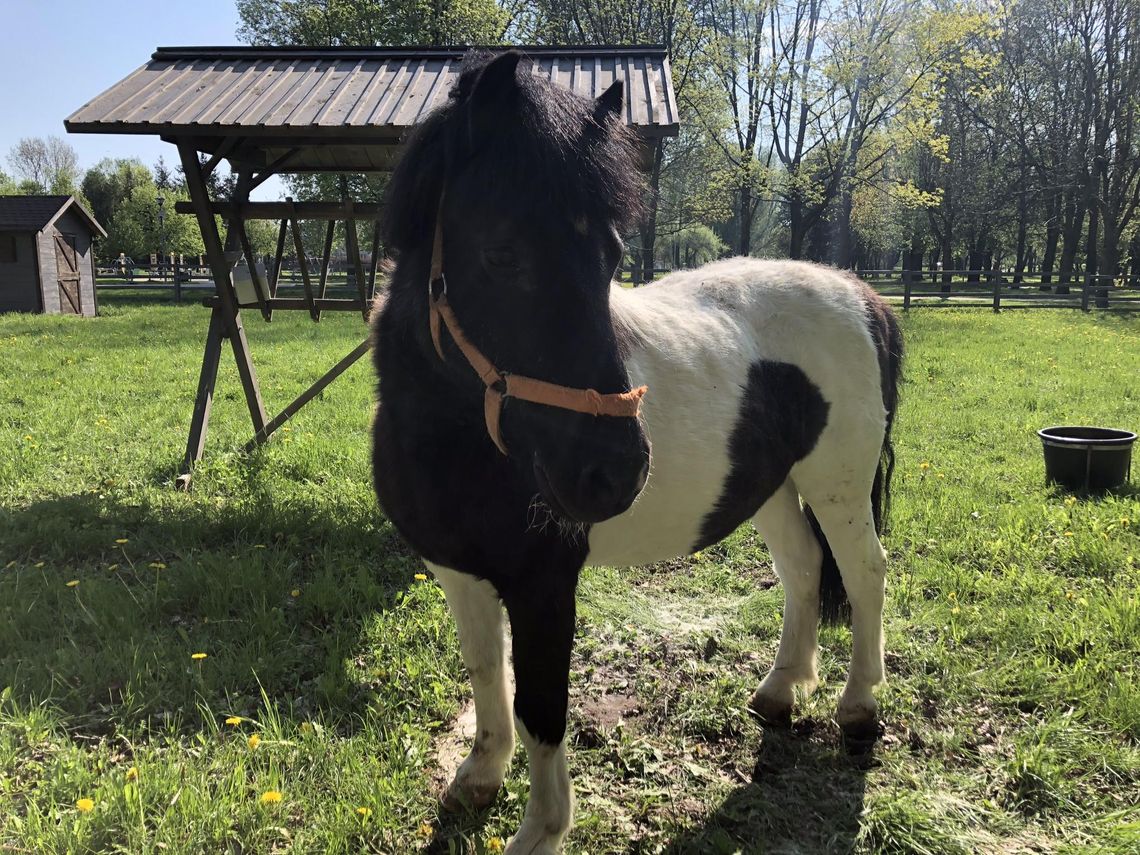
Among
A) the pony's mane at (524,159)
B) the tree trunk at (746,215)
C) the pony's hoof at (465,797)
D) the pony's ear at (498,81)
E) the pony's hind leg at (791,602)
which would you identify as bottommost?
the pony's hoof at (465,797)

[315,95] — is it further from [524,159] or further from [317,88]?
[524,159]

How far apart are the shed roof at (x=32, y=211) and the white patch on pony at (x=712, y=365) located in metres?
23.3

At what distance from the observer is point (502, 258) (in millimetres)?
1455

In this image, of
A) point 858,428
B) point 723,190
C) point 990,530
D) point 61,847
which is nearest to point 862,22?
point 723,190

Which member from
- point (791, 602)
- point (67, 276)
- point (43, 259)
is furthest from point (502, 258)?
point (67, 276)

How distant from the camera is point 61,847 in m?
1.98

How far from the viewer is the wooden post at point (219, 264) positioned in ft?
16.5

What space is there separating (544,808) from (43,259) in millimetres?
23701

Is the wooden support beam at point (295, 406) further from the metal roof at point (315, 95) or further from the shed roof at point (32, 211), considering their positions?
the shed roof at point (32, 211)

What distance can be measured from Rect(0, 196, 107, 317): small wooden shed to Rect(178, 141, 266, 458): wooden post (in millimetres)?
18079

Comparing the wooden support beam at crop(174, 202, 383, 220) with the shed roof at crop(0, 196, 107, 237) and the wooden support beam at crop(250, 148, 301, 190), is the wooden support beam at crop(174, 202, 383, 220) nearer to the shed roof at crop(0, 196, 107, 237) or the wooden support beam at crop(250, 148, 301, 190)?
the wooden support beam at crop(250, 148, 301, 190)

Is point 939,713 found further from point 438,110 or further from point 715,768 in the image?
point 438,110

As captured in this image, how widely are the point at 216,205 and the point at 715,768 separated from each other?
16.8ft

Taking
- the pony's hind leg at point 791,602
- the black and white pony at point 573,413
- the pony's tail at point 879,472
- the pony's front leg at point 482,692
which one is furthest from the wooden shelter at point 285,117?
the pony's front leg at point 482,692
